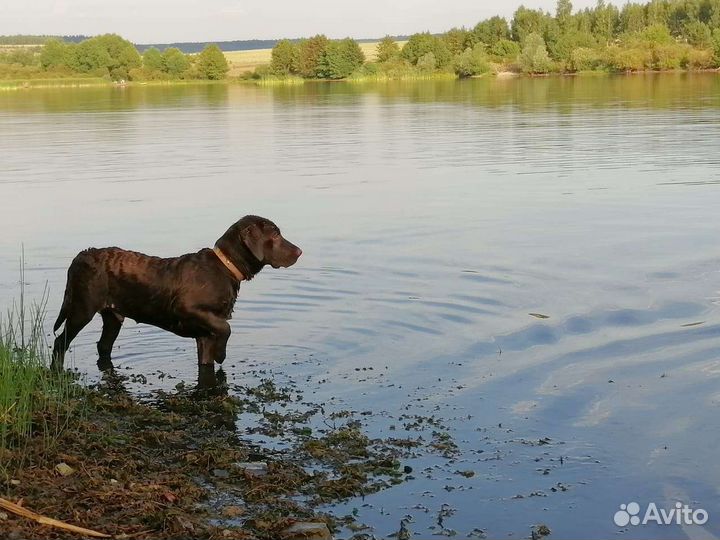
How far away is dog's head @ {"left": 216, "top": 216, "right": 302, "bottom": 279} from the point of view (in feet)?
30.0

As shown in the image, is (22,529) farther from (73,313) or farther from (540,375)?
(540,375)

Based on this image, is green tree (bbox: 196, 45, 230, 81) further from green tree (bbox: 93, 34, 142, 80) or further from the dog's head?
the dog's head

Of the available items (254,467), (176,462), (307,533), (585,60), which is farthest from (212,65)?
(307,533)

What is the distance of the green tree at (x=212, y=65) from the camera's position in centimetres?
14912

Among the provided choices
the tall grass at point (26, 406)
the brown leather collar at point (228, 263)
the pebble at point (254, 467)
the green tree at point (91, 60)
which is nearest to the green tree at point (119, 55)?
the green tree at point (91, 60)

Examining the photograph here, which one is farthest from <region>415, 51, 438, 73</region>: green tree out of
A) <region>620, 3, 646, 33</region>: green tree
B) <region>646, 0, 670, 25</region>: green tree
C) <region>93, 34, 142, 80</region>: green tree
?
<region>93, 34, 142, 80</region>: green tree

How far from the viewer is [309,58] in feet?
476

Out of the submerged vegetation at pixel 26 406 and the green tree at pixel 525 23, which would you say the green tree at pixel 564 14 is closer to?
the green tree at pixel 525 23

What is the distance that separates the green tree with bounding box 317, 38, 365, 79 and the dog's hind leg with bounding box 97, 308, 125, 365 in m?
130

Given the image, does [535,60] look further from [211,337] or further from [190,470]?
[190,470]

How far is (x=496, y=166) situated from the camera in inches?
988

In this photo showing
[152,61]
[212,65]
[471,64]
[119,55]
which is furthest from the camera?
[119,55]

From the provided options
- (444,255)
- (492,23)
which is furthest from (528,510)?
(492,23)

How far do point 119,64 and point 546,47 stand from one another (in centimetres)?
6242
